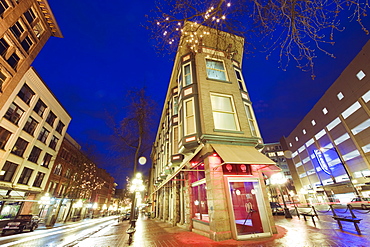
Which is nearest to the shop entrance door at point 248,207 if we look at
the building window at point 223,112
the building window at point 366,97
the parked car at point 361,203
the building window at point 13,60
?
the building window at point 223,112

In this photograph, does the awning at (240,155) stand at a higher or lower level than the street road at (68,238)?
higher

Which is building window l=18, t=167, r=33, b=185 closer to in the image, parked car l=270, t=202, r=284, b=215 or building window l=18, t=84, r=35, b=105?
building window l=18, t=84, r=35, b=105

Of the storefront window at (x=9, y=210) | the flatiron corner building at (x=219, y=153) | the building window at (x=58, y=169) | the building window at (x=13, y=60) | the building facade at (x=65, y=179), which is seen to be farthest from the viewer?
the building window at (x=58, y=169)

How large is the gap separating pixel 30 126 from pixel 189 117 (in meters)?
26.3

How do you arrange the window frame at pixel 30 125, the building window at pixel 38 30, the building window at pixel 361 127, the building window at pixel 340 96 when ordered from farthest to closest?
1. the building window at pixel 340 96
2. the building window at pixel 361 127
3. the window frame at pixel 30 125
4. the building window at pixel 38 30

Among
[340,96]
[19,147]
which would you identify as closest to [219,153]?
[19,147]

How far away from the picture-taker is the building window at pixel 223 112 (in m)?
9.47

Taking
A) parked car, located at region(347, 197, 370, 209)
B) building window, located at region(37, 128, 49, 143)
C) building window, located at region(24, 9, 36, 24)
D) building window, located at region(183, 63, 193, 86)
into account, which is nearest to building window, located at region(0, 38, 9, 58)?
building window, located at region(24, 9, 36, 24)

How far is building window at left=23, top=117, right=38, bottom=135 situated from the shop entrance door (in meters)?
28.7

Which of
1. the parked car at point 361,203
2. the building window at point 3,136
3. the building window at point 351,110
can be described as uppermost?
the building window at point 351,110

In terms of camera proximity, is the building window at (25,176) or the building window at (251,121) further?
the building window at (25,176)

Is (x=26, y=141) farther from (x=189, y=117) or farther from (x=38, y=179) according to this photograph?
(x=189, y=117)

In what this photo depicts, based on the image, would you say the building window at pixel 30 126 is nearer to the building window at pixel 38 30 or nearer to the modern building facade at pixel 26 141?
the modern building facade at pixel 26 141

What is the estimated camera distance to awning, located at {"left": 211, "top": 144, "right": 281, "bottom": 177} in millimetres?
6875
